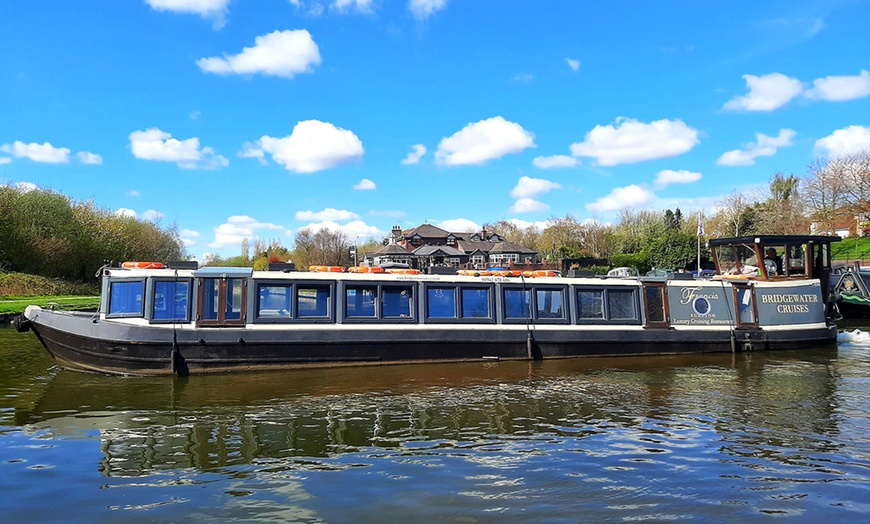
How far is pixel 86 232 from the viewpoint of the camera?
45.0 metres

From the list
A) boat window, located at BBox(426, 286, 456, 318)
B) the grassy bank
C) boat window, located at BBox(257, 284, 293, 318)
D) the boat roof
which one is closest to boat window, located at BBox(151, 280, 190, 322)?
boat window, located at BBox(257, 284, 293, 318)

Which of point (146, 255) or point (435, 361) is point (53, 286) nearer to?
point (146, 255)

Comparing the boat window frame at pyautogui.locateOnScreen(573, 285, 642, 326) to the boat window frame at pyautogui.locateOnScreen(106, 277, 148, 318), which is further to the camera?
the boat window frame at pyautogui.locateOnScreen(573, 285, 642, 326)

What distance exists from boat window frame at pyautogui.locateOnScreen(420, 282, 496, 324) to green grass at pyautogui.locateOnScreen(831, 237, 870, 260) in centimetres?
4843

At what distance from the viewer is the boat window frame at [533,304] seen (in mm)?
14500

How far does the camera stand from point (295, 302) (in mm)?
13258

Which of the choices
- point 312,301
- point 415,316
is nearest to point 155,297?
point 312,301

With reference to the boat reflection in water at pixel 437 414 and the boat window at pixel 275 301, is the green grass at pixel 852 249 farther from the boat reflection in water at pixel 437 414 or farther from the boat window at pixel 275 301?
the boat window at pixel 275 301

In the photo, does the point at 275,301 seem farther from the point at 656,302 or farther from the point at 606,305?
the point at 656,302

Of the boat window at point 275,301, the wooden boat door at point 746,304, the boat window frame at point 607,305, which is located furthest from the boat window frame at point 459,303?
the wooden boat door at point 746,304

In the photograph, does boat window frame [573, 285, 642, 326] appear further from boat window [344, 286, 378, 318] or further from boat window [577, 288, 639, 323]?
boat window [344, 286, 378, 318]

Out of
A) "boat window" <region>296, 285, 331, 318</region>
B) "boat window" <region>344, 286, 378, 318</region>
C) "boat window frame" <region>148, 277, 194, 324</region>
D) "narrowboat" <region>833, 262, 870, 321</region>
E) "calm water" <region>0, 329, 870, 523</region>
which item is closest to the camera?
"calm water" <region>0, 329, 870, 523</region>

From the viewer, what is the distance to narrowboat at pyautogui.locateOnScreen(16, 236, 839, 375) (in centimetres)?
1252

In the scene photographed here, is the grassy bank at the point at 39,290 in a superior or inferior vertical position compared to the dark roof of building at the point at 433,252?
inferior
